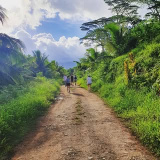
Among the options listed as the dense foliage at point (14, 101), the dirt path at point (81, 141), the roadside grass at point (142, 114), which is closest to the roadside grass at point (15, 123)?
the dense foliage at point (14, 101)

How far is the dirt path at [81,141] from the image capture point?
14.8ft

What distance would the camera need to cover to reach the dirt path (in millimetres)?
4496

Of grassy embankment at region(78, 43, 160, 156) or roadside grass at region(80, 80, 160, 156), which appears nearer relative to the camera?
roadside grass at region(80, 80, 160, 156)

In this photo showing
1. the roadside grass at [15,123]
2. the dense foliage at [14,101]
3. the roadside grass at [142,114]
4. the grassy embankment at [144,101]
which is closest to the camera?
the roadside grass at [142,114]

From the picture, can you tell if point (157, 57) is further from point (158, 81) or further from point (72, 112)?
point (72, 112)

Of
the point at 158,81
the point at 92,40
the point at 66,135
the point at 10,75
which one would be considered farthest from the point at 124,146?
the point at 92,40

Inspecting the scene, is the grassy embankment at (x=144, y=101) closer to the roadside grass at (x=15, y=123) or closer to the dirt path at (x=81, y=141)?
the dirt path at (x=81, y=141)

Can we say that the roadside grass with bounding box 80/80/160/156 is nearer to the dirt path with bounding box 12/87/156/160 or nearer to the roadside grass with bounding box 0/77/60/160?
the dirt path with bounding box 12/87/156/160

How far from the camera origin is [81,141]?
5.27 m

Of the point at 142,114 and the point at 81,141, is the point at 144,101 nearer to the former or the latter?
the point at 142,114

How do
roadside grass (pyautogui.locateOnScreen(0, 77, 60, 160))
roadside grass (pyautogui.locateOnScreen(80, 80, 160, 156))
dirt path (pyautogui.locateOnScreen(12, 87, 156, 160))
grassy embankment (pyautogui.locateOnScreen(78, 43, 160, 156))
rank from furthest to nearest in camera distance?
roadside grass (pyautogui.locateOnScreen(0, 77, 60, 160))
grassy embankment (pyautogui.locateOnScreen(78, 43, 160, 156))
roadside grass (pyautogui.locateOnScreen(80, 80, 160, 156))
dirt path (pyautogui.locateOnScreen(12, 87, 156, 160))

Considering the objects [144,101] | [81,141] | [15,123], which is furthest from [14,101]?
[144,101]

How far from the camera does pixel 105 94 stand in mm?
12312

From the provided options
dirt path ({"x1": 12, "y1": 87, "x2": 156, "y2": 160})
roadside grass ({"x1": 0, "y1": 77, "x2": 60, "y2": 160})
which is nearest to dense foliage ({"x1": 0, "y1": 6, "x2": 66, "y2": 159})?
roadside grass ({"x1": 0, "y1": 77, "x2": 60, "y2": 160})
